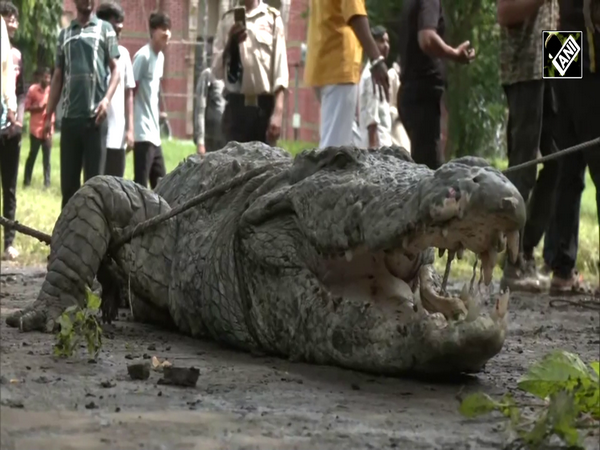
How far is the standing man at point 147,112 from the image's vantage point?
10.3 metres

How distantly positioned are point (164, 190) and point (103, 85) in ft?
11.5

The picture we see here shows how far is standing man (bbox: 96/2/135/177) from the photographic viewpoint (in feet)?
31.3

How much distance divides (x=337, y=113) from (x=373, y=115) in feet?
12.1

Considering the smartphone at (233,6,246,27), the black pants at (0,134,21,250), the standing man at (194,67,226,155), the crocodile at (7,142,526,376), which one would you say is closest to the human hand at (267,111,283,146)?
the standing man at (194,67,226,155)

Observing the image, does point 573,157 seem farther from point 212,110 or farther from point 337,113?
point 212,110

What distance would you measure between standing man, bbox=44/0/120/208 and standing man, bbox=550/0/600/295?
3519 millimetres

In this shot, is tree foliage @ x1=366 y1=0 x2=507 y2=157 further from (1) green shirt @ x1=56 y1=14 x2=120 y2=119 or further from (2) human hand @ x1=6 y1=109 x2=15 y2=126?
(2) human hand @ x1=6 y1=109 x2=15 y2=126

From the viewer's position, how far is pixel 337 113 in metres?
7.82

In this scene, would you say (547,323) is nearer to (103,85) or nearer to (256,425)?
(256,425)

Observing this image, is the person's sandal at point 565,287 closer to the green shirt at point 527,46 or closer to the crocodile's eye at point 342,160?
the green shirt at point 527,46

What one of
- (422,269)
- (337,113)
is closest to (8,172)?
(337,113)

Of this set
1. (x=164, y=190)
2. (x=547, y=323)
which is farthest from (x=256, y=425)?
(x=547, y=323)

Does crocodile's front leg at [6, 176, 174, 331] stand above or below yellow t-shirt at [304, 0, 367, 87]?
below

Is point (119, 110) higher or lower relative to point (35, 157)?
higher
